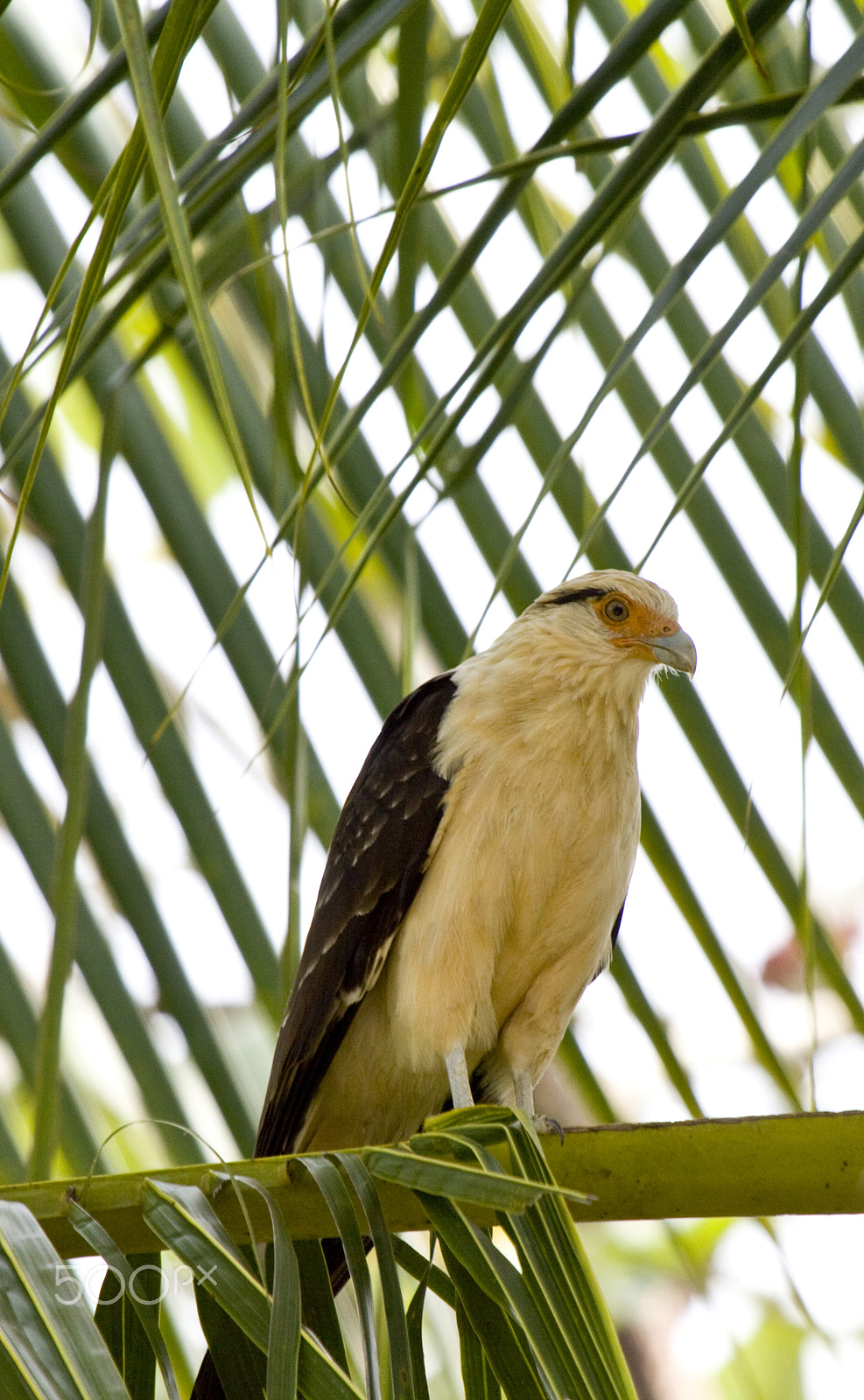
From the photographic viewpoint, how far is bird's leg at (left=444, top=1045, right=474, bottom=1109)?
252cm

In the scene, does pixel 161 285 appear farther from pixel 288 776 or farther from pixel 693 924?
pixel 693 924

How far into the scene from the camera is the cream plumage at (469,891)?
2543mm

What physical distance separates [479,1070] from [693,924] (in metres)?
0.72

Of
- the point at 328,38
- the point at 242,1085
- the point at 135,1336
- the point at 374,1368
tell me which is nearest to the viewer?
the point at 328,38

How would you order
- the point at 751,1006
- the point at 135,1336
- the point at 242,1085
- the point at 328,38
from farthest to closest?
the point at 242,1085 → the point at 751,1006 → the point at 135,1336 → the point at 328,38

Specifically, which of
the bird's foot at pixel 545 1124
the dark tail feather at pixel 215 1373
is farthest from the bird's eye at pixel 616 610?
the dark tail feather at pixel 215 1373

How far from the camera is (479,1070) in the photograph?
2891 mm

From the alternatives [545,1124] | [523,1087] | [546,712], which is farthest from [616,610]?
[545,1124]

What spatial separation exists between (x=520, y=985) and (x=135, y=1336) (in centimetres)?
146

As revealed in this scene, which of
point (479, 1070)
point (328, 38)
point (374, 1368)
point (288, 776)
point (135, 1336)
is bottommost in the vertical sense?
point (374, 1368)

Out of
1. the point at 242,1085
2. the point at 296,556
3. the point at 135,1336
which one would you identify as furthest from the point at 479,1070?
the point at 296,556

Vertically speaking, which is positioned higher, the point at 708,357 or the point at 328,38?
the point at 328,38

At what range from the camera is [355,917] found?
263 cm

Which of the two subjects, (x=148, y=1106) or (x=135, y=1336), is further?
(x=148, y=1106)
